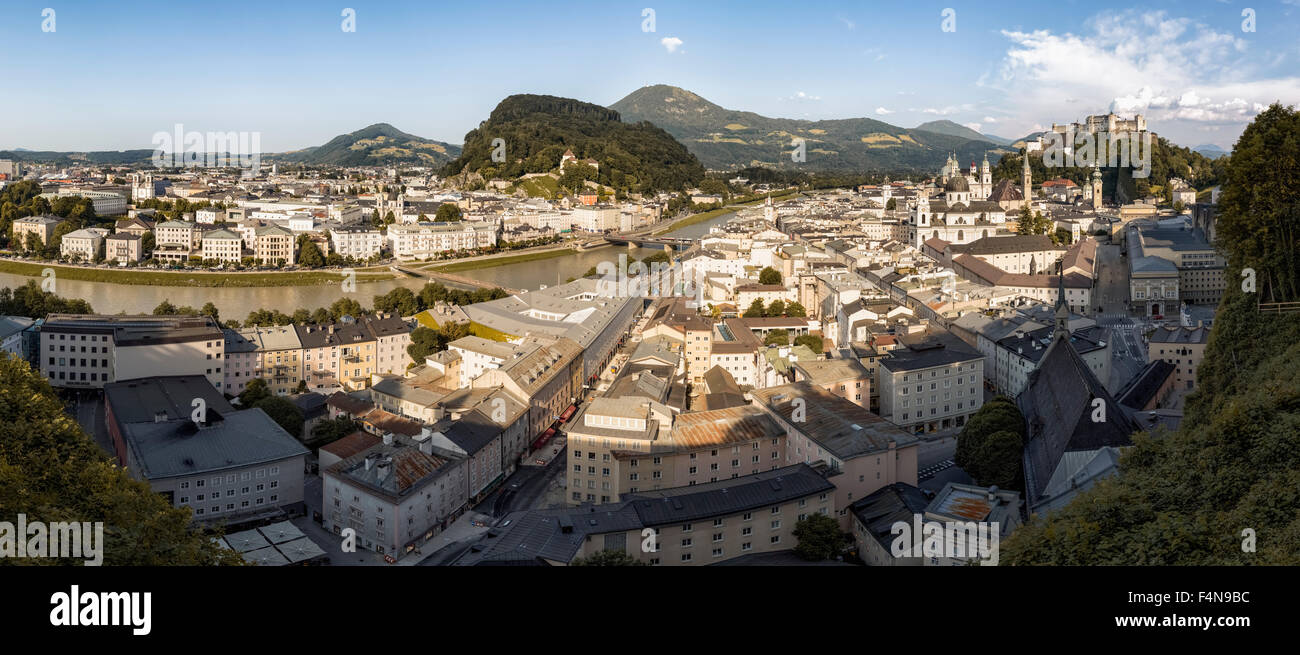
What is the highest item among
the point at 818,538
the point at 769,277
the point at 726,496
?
the point at 769,277

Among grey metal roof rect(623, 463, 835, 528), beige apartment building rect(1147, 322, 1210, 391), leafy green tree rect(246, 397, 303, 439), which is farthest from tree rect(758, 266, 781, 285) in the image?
grey metal roof rect(623, 463, 835, 528)

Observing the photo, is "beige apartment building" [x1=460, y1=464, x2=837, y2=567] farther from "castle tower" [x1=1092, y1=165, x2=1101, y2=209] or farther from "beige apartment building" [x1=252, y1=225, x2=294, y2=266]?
"castle tower" [x1=1092, y1=165, x2=1101, y2=209]

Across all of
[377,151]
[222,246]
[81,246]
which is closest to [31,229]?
[81,246]

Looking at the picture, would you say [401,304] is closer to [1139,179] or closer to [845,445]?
[845,445]

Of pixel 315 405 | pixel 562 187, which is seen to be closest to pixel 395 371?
pixel 315 405

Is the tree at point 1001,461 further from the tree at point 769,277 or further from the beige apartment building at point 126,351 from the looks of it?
the tree at point 769,277

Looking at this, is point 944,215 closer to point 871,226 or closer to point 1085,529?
point 871,226
